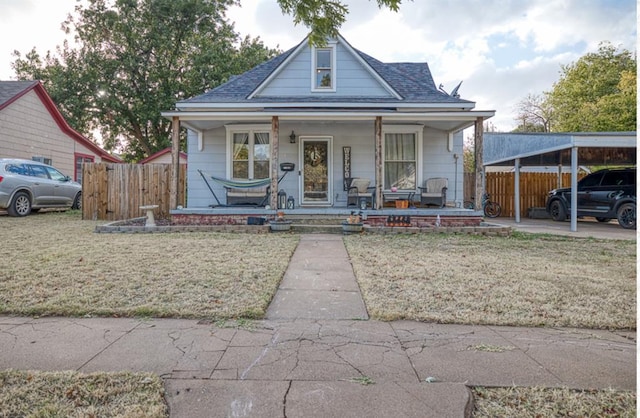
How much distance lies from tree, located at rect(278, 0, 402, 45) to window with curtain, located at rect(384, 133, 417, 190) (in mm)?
7394

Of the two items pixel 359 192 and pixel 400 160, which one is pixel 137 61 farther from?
pixel 359 192

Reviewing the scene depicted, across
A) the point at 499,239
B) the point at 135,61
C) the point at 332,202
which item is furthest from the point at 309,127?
the point at 135,61

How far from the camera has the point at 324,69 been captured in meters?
11.5

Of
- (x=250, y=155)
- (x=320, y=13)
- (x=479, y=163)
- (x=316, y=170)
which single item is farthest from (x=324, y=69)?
(x=320, y=13)

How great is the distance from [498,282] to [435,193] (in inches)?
239

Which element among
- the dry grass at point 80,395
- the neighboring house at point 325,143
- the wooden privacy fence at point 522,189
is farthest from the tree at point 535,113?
the dry grass at point 80,395

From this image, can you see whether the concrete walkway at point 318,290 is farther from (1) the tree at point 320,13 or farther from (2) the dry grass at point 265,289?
(1) the tree at point 320,13

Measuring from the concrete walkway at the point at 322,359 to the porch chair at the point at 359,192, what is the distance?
6867mm

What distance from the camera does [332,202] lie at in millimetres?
11188

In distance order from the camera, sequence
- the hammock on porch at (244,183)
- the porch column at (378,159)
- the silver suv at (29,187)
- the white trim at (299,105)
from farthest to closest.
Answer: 1. the silver suv at (29,187)
2. the white trim at (299,105)
3. the hammock on porch at (244,183)
4. the porch column at (378,159)

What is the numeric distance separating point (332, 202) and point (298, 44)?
16.3ft

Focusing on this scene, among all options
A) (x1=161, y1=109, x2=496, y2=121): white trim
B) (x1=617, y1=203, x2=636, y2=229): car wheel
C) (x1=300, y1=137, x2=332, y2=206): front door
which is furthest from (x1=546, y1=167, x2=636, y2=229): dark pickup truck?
(x1=300, y1=137, x2=332, y2=206): front door

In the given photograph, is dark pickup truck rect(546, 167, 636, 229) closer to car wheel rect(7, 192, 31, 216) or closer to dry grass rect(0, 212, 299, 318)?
dry grass rect(0, 212, 299, 318)

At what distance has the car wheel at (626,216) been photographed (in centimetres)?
1078
